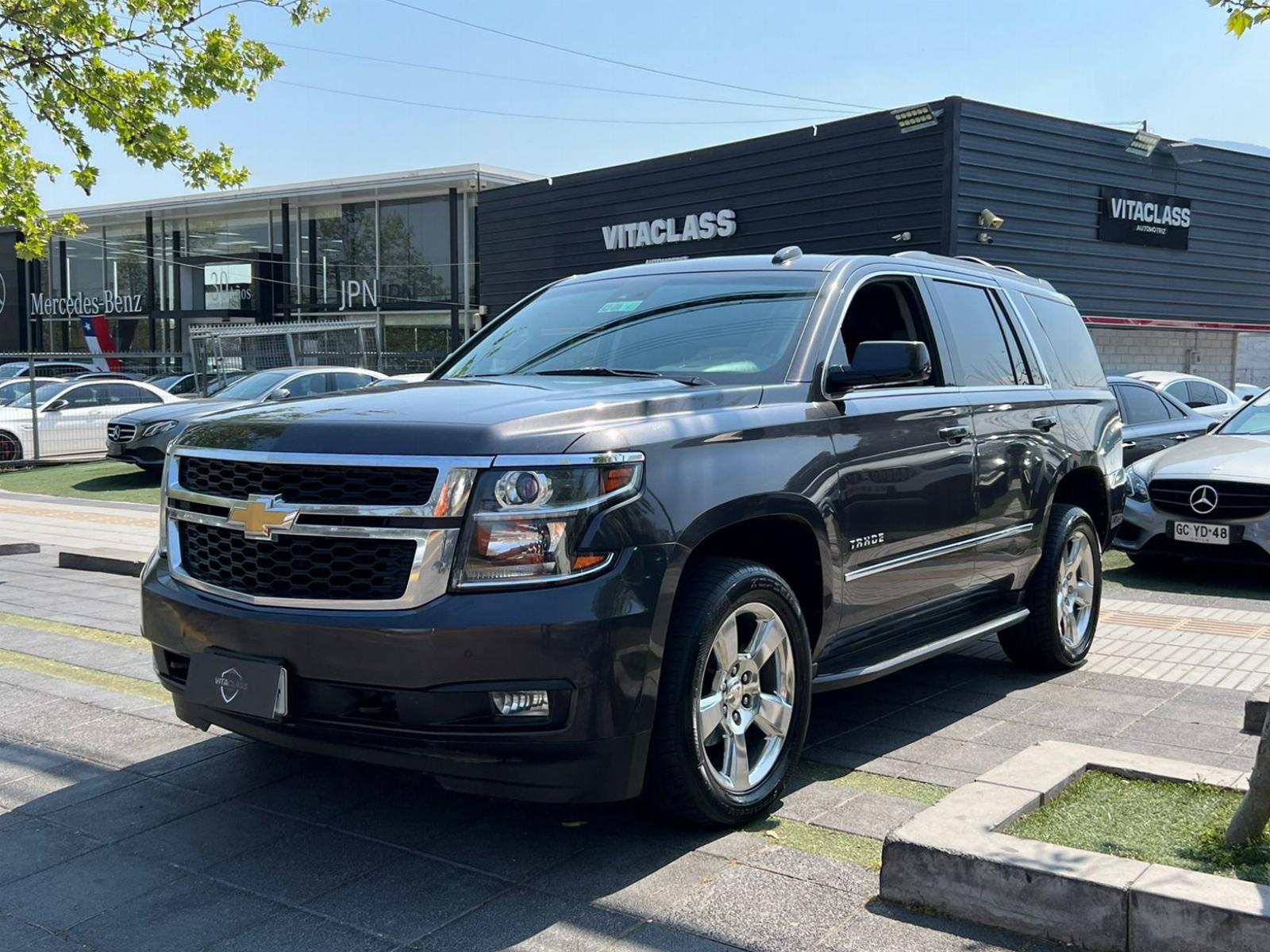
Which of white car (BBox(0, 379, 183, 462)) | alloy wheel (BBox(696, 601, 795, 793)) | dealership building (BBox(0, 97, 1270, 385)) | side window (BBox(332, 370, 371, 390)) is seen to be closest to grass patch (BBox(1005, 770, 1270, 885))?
alloy wheel (BBox(696, 601, 795, 793))

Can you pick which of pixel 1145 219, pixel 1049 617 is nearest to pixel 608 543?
pixel 1049 617

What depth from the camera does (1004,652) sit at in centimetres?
651

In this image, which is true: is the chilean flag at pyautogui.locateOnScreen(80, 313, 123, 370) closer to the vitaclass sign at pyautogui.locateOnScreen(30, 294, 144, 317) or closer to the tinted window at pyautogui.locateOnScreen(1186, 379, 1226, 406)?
the vitaclass sign at pyautogui.locateOnScreen(30, 294, 144, 317)

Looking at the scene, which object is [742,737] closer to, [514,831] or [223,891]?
[514,831]

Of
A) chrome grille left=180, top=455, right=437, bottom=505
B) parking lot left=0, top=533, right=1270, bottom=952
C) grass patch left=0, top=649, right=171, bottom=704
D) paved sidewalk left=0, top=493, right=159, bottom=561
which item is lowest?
paved sidewalk left=0, top=493, right=159, bottom=561

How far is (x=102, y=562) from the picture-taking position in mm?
9812

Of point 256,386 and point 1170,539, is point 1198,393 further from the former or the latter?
point 256,386

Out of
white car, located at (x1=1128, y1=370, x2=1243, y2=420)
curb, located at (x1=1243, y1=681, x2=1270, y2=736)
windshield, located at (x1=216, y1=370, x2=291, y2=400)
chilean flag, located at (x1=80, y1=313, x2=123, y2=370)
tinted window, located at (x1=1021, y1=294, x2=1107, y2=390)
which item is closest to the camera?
curb, located at (x1=1243, y1=681, x2=1270, y2=736)

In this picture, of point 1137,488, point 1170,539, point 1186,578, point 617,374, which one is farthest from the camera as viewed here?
point 1186,578

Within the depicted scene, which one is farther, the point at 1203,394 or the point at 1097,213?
the point at 1097,213

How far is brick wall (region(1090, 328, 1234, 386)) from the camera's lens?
78.4 ft

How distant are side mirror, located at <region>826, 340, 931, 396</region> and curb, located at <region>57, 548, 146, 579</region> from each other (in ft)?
21.7

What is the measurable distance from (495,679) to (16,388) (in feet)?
77.1

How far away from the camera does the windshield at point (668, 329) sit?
4684 mm
